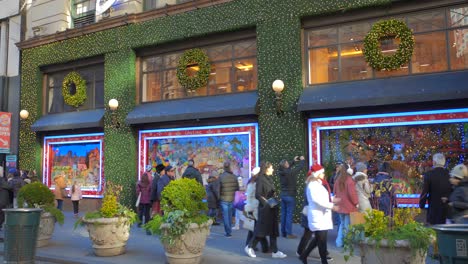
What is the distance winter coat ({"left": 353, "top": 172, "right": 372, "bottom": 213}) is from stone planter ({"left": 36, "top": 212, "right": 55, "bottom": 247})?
23.1ft

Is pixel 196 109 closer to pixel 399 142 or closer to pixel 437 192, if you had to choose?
pixel 399 142

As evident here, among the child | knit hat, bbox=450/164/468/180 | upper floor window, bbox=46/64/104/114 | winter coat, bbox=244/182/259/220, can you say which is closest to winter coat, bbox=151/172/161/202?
winter coat, bbox=244/182/259/220

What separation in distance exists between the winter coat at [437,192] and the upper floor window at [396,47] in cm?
446

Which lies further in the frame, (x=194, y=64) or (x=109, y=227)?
(x=194, y=64)

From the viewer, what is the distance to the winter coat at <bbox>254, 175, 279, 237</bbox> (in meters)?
8.21

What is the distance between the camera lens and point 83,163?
58.3ft

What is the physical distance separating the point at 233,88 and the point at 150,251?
6955 millimetres

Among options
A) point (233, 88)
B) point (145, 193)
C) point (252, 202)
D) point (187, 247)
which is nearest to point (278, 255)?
point (252, 202)

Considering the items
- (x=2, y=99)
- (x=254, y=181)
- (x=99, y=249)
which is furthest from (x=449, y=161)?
(x=2, y=99)

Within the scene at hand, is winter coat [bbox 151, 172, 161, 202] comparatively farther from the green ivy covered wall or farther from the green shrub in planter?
the green ivy covered wall

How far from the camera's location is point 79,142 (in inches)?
701

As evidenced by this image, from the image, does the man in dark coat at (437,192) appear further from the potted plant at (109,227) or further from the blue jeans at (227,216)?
the potted plant at (109,227)

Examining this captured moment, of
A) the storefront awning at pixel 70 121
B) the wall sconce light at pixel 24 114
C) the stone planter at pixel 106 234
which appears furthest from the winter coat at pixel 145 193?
the wall sconce light at pixel 24 114

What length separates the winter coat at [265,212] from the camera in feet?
26.9
